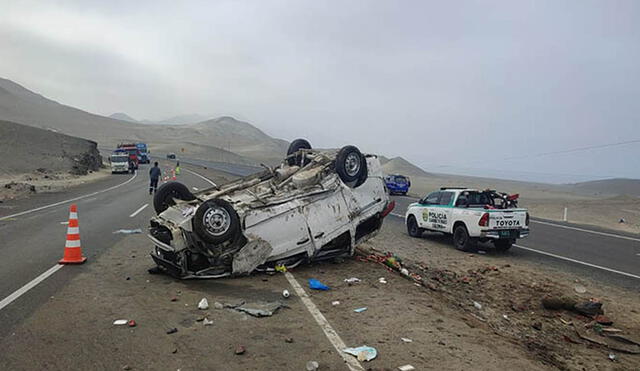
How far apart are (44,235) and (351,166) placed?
7.62m

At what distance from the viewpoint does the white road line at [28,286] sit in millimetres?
5605

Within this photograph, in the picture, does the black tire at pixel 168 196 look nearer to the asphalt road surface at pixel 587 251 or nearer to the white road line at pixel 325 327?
the white road line at pixel 325 327

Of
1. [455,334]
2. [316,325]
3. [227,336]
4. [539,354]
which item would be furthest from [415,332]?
[227,336]

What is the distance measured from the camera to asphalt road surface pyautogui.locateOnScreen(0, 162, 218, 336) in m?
5.98

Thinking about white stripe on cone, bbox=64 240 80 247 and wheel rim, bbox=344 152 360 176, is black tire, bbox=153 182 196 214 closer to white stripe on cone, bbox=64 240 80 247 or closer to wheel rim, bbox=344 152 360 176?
white stripe on cone, bbox=64 240 80 247

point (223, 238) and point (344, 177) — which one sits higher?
point (344, 177)

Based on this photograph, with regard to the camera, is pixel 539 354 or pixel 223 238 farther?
pixel 223 238

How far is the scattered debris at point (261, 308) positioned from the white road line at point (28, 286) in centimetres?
290

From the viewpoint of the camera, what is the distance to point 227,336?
478 cm

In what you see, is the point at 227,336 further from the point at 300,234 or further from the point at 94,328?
the point at 300,234

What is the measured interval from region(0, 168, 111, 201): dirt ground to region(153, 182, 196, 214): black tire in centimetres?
1488

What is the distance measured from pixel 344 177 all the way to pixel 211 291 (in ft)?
10.8

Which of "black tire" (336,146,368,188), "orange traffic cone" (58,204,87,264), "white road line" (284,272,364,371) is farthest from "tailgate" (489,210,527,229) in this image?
"orange traffic cone" (58,204,87,264)

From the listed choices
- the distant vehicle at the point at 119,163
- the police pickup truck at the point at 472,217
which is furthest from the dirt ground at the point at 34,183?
the police pickup truck at the point at 472,217
